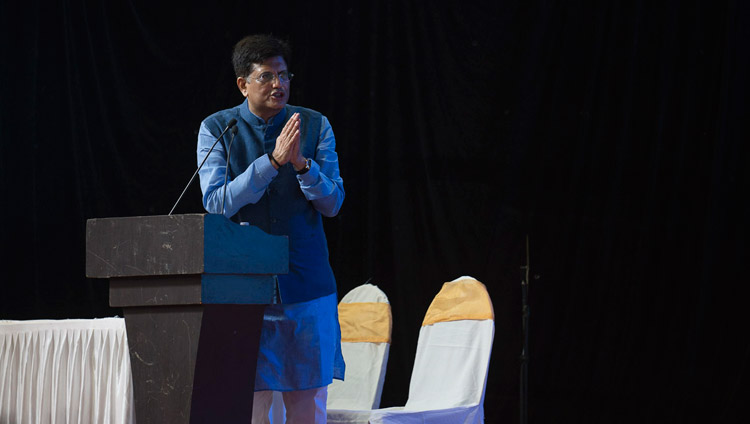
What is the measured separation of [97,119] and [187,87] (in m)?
0.61

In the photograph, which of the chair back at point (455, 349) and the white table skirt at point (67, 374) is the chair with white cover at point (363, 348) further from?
the white table skirt at point (67, 374)

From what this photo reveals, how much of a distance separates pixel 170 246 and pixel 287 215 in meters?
0.66

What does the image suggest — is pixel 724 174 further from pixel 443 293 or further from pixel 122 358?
pixel 122 358

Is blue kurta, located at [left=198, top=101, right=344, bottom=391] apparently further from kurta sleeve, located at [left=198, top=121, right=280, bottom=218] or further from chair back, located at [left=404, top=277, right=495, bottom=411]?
chair back, located at [left=404, top=277, right=495, bottom=411]

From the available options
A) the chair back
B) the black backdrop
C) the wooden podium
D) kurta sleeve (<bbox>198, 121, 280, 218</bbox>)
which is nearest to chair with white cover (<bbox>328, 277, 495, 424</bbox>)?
the chair back

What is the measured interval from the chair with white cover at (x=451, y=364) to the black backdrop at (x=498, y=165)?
2.02ft

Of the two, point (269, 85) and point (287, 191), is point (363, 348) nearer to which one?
point (287, 191)

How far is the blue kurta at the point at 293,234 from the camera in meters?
2.38

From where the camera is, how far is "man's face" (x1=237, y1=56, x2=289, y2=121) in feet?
8.04

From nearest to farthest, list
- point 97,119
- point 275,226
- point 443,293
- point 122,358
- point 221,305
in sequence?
point 221,305, point 275,226, point 122,358, point 443,293, point 97,119

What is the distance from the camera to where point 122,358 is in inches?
119

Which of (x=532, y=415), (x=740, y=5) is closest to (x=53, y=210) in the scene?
(x=532, y=415)

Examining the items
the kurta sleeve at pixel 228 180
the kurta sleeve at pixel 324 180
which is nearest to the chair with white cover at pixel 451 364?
the kurta sleeve at pixel 324 180

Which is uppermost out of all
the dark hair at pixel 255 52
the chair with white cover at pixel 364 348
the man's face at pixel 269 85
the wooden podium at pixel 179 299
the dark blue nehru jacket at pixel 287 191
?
the dark hair at pixel 255 52
